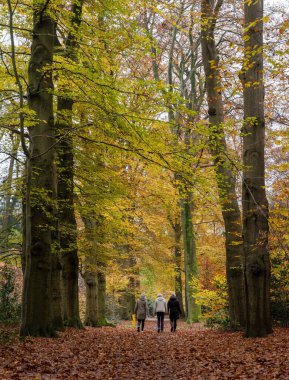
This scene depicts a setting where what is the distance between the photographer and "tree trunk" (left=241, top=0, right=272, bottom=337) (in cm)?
1016

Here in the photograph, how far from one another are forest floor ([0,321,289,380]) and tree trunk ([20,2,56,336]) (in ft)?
2.36

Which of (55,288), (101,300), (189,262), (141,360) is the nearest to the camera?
(141,360)

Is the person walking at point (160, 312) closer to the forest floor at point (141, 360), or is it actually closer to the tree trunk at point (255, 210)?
the tree trunk at point (255, 210)

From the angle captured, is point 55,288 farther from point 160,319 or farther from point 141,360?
point 160,319

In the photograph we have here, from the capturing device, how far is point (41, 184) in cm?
1019

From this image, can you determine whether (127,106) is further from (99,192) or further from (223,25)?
(223,25)

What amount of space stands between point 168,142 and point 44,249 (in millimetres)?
4095

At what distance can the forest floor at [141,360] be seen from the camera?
5.89m

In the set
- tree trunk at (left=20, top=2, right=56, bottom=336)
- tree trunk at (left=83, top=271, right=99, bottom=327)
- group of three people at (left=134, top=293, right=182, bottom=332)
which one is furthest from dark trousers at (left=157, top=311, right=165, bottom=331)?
tree trunk at (left=20, top=2, right=56, bottom=336)

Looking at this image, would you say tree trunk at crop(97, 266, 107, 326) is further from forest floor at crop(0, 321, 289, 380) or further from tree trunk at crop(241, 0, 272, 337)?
tree trunk at crop(241, 0, 272, 337)

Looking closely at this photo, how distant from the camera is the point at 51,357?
697cm

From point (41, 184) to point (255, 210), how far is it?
5.45 metres

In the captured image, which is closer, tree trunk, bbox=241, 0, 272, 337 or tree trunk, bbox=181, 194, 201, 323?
tree trunk, bbox=241, 0, 272, 337

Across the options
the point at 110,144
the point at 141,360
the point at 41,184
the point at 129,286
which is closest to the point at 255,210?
the point at 110,144
